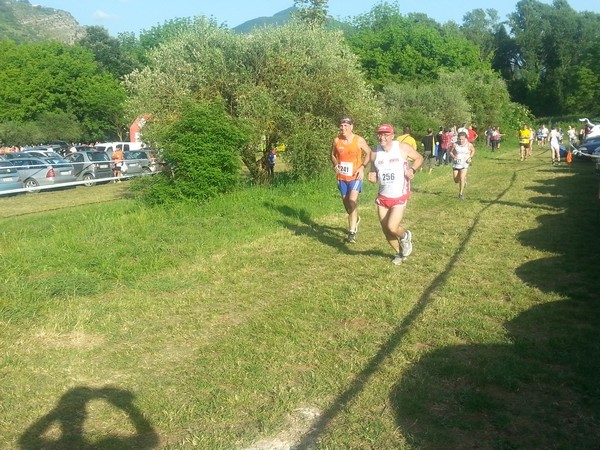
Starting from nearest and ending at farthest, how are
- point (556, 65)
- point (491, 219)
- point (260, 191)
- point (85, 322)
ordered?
1. point (85, 322)
2. point (491, 219)
3. point (260, 191)
4. point (556, 65)

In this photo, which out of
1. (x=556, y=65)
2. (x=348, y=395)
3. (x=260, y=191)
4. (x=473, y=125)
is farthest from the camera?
(x=556, y=65)

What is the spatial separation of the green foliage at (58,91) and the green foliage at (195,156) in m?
50.0

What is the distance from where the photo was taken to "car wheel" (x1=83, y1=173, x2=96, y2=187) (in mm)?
25078

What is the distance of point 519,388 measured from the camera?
417 cm

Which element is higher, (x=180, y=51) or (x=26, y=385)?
(x=180, y=51)

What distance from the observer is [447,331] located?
530 centimetres

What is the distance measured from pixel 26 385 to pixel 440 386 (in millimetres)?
2968

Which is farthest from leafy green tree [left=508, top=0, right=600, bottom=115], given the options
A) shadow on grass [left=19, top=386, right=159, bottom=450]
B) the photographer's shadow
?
shadow on grass [left=19, top=386, right=159, bottom=450]

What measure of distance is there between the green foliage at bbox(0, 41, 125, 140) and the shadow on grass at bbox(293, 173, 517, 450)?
57.3m

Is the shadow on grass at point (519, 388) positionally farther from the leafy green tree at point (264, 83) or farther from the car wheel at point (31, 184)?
the car wheel at point (31, 184)

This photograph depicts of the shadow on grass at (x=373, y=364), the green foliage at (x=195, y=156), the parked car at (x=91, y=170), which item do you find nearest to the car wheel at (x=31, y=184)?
the parked car at (x=91, y=170)

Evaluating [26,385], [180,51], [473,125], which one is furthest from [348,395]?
[473,125]

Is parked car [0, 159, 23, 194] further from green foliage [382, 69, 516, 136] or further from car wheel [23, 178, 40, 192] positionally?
green foliage [382, 69, 516, 136]

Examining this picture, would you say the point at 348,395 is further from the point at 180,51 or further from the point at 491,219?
the point at 180,51
